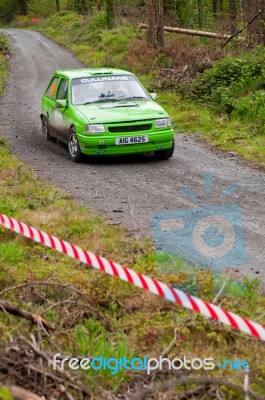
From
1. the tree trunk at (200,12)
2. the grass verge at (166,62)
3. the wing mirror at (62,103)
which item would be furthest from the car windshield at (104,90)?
the tree trunk at (200,12)

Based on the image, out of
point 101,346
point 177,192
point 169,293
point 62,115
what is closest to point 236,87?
point 62,115

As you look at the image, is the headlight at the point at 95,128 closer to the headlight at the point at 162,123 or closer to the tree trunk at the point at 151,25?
the headlight at the point at 162,123

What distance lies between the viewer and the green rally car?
11.5 m

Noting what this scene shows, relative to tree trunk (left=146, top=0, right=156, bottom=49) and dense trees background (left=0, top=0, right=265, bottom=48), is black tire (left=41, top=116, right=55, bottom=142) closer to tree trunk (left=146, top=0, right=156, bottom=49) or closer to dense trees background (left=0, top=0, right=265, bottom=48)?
dense trees background (left=0, top=0, right=265, bottom=48)

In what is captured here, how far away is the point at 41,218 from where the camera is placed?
7812 millimetres

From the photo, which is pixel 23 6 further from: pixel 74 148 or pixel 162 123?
pixel 162 123

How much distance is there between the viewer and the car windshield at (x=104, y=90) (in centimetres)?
1245

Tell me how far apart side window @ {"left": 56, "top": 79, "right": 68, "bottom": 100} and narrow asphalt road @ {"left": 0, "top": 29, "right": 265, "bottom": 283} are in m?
1.15

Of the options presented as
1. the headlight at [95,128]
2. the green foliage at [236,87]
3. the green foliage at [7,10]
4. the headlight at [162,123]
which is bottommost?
the green foliage at [7,10]

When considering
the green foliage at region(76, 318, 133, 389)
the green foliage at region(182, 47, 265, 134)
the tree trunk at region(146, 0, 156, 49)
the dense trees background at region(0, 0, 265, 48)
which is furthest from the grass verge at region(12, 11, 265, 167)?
the green foliage at region(76, 318, 133, 389)

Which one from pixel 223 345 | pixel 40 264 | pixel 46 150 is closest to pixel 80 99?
pixel 46 150

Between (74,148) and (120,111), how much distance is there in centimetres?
115

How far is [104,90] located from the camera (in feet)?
41.3

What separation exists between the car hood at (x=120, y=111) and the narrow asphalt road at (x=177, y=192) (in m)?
0.89
